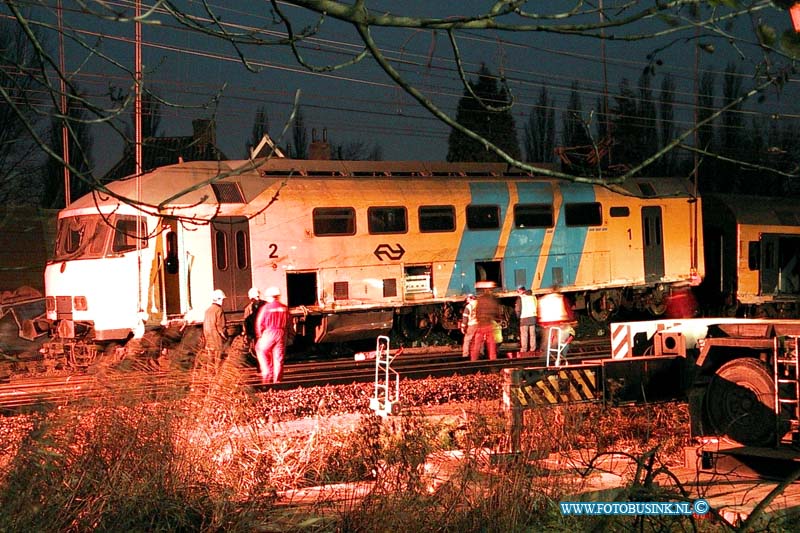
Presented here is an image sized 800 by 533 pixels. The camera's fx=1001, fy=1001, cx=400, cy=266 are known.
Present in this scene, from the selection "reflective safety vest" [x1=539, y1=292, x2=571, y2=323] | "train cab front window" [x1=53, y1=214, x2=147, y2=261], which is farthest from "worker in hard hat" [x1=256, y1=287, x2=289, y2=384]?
"reflective safety vest" [x1=539, y1=292, x2=571, y2=323]

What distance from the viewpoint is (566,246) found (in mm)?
25516

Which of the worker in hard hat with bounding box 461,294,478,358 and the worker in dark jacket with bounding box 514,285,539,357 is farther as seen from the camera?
the worker in dark jacket with bounding box 514,285,539,357

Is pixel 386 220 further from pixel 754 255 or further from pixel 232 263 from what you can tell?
pixel 754 255

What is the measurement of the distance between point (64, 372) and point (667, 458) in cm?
1243

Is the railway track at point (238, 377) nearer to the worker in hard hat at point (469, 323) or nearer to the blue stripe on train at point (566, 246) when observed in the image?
the worker in hard hat at point (469, 323)

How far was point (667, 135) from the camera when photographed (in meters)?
56.9

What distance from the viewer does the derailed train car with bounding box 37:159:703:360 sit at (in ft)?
67.2

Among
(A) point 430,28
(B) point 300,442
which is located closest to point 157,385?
(B) point 300,442

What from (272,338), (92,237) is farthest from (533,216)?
(92,237)

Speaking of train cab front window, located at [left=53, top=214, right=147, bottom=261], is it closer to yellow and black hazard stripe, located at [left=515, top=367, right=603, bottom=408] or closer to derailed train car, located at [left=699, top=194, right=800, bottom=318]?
yellow and black hazard stripe, located at [left=515, top=367, right=603, bottom=408]

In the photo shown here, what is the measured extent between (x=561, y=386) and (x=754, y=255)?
66.8ft

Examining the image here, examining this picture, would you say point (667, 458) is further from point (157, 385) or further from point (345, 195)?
point (345, 195)

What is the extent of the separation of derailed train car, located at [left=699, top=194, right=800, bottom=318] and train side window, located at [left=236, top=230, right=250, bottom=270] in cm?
1560

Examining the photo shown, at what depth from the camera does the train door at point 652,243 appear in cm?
2734
